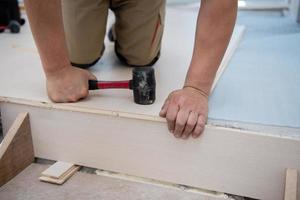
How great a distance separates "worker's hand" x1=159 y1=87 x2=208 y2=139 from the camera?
29.2 inches

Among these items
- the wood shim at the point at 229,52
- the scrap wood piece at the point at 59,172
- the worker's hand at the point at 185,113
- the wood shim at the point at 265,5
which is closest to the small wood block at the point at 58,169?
the scrap wood piece at the point at 59,172

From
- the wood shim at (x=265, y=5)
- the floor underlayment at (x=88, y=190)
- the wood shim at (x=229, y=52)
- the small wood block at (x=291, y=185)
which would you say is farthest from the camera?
the wood shim at (x=265, y=5)

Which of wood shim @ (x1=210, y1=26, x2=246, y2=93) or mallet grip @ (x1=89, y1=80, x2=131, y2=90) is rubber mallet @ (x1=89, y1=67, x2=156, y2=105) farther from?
wood shim @ (x1=210, y1=26, x2=246, y2=93)

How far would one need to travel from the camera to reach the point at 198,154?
Answer: 79 centimetres

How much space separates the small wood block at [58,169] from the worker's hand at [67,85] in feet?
0.57

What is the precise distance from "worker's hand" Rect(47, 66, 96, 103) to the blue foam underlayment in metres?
0.33

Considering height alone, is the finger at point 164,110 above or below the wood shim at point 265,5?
above

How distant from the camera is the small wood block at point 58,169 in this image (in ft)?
2.86

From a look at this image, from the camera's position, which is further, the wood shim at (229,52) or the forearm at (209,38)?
the wood shim at (229,52)

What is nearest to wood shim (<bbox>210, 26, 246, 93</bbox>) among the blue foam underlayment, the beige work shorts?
the blue foam underlayment

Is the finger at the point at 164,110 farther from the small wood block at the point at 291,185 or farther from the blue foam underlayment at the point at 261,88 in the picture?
the small wood block at the point at 291,185

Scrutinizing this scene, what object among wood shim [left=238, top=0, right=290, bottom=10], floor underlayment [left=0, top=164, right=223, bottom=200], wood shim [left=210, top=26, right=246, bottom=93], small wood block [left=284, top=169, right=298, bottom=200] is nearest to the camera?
small wood block [left=284, top=169, right=298, bottom=200]

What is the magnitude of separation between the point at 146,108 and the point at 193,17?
4.19 feet

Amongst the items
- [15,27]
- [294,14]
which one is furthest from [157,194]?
[294,14]
